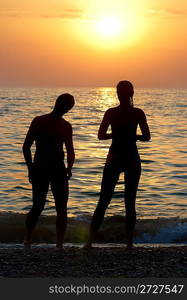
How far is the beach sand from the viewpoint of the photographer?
7699 millimetres

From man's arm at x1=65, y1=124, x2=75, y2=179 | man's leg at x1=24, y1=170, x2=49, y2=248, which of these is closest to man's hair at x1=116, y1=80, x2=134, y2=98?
man's arm at x1=65, y1=124, x2=75, y2=179

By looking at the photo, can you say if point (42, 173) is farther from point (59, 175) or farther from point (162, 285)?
point (162, 285)

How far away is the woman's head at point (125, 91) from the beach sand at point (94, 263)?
2125mm

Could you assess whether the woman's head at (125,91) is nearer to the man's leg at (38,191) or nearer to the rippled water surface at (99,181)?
the man's leg at (38,191)

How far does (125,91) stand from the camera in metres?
8.55

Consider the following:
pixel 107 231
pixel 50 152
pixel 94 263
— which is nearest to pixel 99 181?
pixel 107 231

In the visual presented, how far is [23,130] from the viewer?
156 ft

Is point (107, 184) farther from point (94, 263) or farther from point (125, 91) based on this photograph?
point (125, 91)

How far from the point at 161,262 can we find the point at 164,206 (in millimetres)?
9172

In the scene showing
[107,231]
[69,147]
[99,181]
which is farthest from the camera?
[99,181]

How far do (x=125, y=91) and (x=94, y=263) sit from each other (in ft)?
7.69

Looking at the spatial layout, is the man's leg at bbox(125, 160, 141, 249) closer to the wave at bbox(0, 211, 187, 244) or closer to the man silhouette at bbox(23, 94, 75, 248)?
the man silhouette at bbox(23, 94, 75, 248)

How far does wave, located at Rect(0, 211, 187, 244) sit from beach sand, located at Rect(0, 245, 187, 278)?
375 centimetres

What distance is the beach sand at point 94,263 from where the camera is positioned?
770 cm
